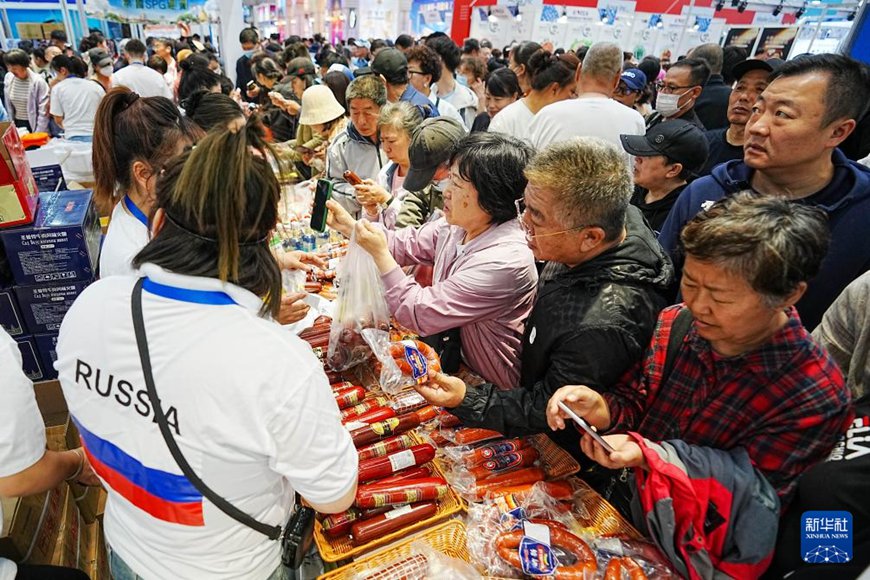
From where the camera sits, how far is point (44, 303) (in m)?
2.48

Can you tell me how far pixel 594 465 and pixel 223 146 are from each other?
66.8 inches

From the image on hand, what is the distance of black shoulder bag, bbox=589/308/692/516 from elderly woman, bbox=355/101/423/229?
5.84 ft

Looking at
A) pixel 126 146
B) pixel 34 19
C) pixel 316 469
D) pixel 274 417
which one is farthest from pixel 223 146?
pixel 34 19

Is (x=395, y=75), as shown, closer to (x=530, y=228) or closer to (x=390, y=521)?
(x=530, y=228)

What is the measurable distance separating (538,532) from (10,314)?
8.95ft

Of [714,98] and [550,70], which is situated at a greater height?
[550,70]

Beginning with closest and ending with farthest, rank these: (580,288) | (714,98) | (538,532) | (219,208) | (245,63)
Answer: (219,208) < (538,532) < (580,288) < (714,98) < (245,63)

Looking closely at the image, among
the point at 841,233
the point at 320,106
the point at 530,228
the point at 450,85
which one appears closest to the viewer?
the point at 530,228

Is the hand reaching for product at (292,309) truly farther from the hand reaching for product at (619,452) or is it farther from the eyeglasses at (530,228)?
the hand reaching for product at (619,452)

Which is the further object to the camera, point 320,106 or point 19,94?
point 19,94

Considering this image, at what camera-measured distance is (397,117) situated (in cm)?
299

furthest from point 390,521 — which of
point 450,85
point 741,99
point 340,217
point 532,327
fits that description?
point 450,85

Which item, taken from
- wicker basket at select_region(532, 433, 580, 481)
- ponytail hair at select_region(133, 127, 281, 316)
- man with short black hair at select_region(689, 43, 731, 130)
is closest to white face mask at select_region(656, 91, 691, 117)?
man with short black hair at select_region(689, 43, 731, 130)

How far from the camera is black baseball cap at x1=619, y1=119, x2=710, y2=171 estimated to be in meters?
2.77
